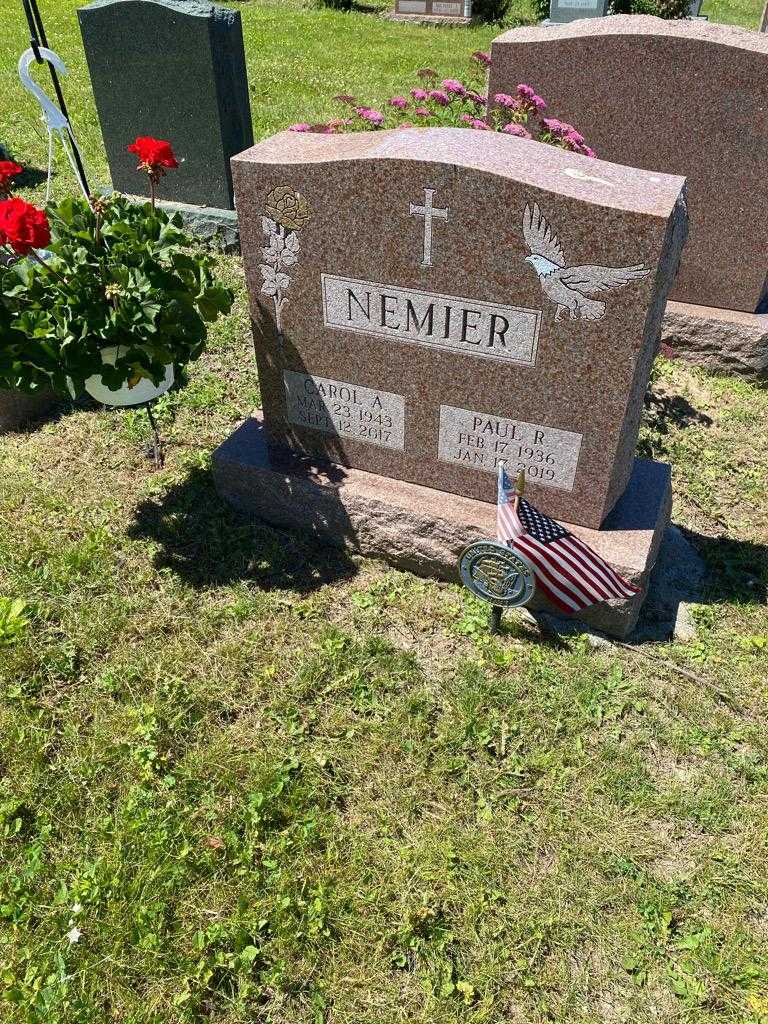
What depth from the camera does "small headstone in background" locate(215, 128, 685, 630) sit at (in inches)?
113

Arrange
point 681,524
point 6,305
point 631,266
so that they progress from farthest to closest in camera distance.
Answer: point 681,524 → point 6,305 → point 631,266

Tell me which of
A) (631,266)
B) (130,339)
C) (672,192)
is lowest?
(130,339)

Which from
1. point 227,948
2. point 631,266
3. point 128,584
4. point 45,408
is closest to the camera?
point 227,948

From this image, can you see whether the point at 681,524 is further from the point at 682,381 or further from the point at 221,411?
the point at 221,411

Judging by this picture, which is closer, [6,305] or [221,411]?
[6,305]

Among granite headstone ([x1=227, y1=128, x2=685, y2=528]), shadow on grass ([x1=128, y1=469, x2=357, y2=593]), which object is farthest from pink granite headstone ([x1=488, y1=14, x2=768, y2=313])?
shadow on grass ([x1=128, y1=469, x2=357, y2=593])

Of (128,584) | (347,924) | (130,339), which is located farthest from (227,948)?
(130,339)

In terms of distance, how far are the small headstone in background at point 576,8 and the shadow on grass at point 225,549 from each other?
1153cm

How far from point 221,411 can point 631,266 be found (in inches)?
112

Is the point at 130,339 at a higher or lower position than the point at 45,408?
higher

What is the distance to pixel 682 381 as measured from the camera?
5.47m

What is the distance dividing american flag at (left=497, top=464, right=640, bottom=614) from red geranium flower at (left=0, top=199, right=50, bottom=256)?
2059 mm

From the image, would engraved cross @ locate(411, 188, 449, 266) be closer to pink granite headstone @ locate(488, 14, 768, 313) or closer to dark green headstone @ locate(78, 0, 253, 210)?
pink granite headstone @ locate(488, 14, 768, 313)

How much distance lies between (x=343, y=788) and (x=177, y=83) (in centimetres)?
565
